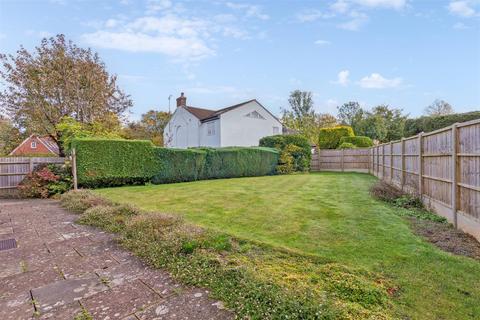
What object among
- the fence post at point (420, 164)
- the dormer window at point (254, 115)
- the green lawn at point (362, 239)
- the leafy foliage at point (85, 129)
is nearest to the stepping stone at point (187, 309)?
the green lawn at point (362, 239)

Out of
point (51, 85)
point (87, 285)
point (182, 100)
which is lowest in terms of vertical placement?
point (87, 285)

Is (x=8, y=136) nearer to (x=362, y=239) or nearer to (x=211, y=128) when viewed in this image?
(x=211, y=128)

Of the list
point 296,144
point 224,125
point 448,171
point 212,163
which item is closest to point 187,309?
point 448,171

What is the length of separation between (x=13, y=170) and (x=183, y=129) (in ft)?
57.8

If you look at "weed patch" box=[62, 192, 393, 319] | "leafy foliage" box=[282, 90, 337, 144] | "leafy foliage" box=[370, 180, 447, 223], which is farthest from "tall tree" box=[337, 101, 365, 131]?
"weed patch" box=[62, 192, 393, 319]

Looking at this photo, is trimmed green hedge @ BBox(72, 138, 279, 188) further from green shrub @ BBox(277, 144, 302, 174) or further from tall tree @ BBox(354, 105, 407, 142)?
tall tree @ BBox(354, 105, 407, 142)

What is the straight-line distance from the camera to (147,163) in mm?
11773

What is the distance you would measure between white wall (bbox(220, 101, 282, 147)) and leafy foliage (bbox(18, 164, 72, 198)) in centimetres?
1340

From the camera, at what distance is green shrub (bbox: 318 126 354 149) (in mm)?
22670

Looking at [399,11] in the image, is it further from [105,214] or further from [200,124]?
[200,124]

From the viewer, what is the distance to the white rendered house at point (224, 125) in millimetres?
21969

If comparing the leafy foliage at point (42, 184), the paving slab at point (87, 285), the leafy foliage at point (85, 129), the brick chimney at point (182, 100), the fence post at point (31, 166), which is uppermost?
the brick chimney at point (182, 100)

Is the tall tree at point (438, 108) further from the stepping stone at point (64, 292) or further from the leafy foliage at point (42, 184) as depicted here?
the stepping stone at point (64, 292)

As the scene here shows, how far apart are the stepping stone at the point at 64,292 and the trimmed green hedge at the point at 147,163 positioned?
859cm
